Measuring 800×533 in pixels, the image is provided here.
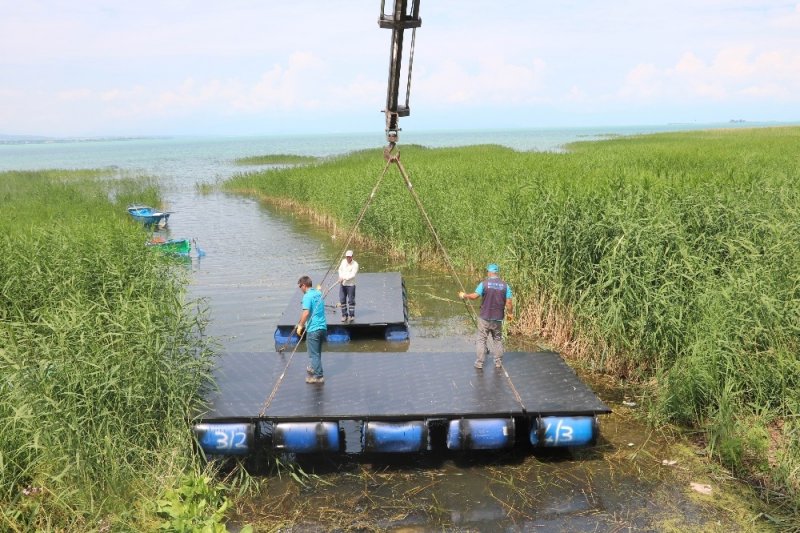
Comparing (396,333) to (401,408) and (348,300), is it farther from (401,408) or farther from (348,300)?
(401,408)

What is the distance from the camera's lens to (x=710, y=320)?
350 inches

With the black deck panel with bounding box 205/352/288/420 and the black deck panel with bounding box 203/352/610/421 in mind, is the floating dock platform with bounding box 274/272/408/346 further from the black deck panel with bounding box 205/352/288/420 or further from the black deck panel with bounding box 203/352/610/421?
the black deck panel with bounding box 203/352/610/421

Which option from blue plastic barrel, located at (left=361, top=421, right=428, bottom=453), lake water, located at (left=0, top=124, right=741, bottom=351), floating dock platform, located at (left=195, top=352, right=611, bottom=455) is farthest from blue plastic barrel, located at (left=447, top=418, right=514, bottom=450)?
lake water, located at (left=0, top=124, right=741, bottom=351)

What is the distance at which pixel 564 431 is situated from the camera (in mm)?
8336

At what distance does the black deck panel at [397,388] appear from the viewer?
8.41 m

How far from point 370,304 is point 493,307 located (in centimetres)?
600

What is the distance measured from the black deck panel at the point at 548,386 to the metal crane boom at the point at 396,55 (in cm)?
441

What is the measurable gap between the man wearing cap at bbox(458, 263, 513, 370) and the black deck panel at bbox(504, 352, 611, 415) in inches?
21.6

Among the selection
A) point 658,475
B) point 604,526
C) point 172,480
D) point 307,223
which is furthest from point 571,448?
point 307,223

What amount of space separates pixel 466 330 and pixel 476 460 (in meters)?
6.14

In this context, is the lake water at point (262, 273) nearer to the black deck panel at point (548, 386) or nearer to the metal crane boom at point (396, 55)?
the black deck panel at point (548, 386)

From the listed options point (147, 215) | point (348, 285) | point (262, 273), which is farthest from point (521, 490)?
point (147, 215)

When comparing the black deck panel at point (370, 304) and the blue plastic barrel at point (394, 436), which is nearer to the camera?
the blue plastic barrel at point (394, 436)

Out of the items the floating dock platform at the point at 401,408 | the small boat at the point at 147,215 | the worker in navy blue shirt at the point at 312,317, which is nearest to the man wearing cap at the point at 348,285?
the floating dock platform at the point at 401,408
